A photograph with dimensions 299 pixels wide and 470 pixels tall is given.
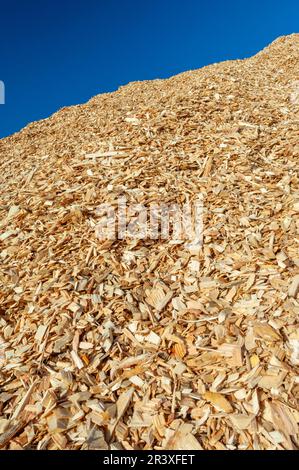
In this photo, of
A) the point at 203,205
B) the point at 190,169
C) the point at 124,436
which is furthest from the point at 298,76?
the point at 124,436

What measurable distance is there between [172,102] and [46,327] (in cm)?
649

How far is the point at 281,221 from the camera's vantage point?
4750 mm

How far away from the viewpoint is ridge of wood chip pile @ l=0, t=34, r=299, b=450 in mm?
2975

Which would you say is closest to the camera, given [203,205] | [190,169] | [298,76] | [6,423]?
[6,423]

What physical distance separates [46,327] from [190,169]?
347 centimetres

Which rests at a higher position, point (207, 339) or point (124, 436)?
point (207, 339)

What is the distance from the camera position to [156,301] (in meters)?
4.02

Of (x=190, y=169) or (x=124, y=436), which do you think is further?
(x=190, y=169)

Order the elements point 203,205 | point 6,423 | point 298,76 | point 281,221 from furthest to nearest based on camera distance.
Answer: point 298,76
point 203,205
point 281,221
point 6,423

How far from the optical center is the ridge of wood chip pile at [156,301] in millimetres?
2975
